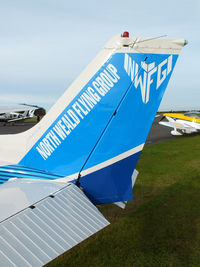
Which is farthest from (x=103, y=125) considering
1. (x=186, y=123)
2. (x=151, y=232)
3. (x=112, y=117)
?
(x=186, y=123)

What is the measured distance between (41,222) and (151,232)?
3502 millimetres

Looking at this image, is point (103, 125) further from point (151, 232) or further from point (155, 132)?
point (155, 132)

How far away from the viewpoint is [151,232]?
4730mm

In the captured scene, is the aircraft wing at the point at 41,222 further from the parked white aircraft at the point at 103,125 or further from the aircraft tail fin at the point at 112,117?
the aircraft tail fin at the point at 112,117

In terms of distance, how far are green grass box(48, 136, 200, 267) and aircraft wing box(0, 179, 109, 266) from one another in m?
2.04

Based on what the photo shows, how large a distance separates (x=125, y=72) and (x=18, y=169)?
1998mm

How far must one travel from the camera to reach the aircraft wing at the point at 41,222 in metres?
1.61

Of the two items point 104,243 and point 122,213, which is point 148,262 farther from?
point 122,213

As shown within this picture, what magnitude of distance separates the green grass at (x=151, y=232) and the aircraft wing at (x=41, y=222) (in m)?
2.04

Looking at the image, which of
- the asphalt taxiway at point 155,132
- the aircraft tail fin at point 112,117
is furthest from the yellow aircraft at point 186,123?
the aircraft tail fin at point 112,117

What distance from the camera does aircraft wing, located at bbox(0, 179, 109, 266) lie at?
5.28 feet

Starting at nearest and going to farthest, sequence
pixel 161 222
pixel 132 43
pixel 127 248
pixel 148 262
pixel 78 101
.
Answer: pixel 132 43
pixel 78 101
pixel 148 262
pixel 127 248
pixel 161 222

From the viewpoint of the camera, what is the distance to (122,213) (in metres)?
5.59

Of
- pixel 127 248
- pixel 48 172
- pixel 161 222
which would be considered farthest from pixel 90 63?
pixel 161 222
